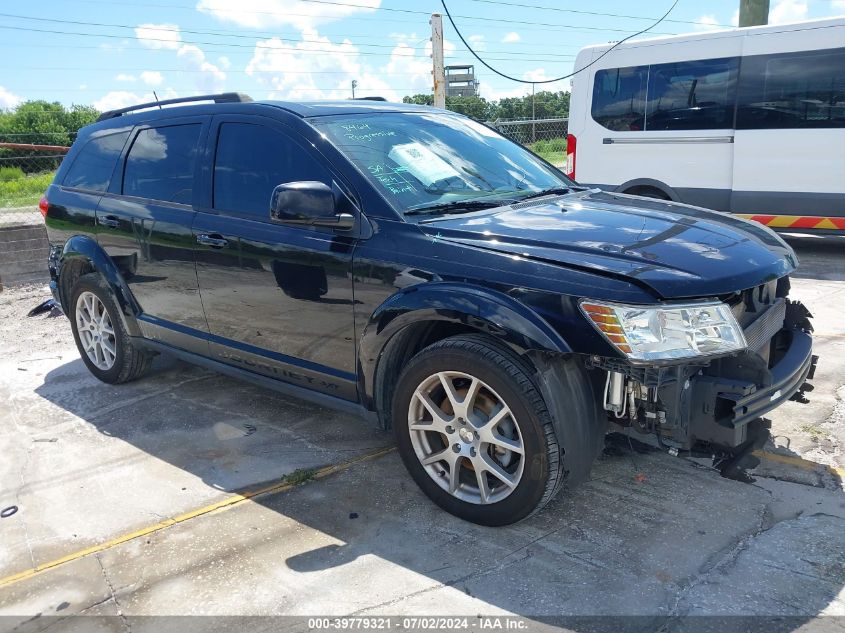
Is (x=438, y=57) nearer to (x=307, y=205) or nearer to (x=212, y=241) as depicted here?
(x=212, y=241)

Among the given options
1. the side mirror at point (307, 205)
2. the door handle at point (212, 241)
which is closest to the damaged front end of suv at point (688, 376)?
the side mirror at point (307, 205)

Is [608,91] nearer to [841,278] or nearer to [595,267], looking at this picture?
[841,278]

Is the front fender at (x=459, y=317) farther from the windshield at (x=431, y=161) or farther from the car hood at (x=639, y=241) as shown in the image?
the windshield at (x=431, y=161)

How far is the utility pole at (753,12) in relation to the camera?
10086mm

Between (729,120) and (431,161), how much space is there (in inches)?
250

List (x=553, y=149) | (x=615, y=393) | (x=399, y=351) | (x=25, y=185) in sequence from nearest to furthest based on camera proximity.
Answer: (x=615, y=393)
(x=399, y=351)
(x=25, y=185)
(x=553, y=149)

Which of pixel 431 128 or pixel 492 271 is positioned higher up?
pixel 431 128

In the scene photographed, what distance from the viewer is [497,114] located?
25.6m

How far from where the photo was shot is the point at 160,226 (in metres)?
4.40

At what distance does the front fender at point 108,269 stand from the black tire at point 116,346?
7cm

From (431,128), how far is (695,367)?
79.4 inches

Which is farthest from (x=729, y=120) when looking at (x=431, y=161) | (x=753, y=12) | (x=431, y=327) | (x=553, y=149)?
(x=553, y=149)

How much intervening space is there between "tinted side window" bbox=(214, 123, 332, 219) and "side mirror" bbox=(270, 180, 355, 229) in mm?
271

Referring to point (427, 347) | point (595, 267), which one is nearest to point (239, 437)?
point (427, 347)
